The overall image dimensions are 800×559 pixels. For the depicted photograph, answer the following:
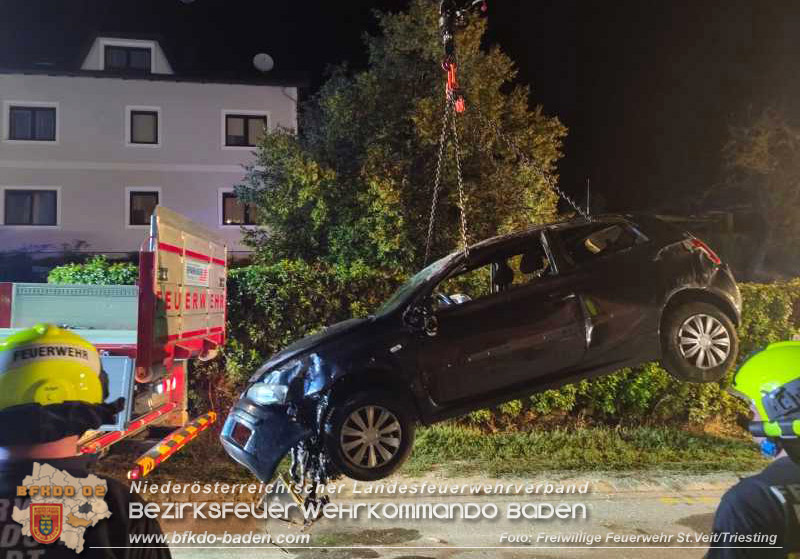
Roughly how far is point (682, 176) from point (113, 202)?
16.1 metres

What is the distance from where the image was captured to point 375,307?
19.6 feet

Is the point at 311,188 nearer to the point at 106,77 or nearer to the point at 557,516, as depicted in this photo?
the point at 557,516

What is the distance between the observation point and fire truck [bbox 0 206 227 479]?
147 inches

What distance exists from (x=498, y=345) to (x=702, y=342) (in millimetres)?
1094

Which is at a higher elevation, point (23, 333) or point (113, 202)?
point (113, 202)

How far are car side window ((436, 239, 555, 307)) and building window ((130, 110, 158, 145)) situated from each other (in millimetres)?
18056

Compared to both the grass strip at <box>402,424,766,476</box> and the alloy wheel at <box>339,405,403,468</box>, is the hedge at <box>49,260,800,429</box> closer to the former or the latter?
the grass strip at <box>402,424,766,476</box>

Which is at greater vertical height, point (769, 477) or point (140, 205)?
point (140, 205)

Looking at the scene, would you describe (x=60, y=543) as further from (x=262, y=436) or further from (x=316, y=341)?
(x=316, y=341)

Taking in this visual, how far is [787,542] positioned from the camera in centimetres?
183

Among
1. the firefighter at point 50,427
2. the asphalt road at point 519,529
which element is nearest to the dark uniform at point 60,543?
the firefighter at point 50,427

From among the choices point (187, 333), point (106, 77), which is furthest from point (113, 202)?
point (187, 333)

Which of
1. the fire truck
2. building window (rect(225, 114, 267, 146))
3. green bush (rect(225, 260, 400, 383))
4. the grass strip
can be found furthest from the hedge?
building window (rect(225, 114, 267, 146))

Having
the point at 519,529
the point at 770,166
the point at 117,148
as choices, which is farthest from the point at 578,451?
the point at 117,148
